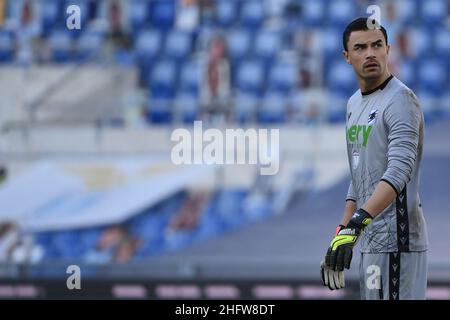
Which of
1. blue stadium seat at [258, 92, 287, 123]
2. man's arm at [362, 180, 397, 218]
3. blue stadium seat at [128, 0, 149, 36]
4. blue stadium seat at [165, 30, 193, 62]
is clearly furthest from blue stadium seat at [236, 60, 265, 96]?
man's arm at [362, 180, 397, 218]

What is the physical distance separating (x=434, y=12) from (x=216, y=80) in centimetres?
176

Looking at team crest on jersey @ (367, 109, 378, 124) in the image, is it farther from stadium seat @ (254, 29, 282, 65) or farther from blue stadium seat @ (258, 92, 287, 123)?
stadium seat @ (254, 29, 282, 65)

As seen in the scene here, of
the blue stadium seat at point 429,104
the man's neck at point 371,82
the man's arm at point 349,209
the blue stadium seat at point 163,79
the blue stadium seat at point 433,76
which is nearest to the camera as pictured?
the man's neck at point 371,82

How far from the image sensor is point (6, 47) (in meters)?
9.36

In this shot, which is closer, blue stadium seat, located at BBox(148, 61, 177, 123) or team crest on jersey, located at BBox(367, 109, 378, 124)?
team crest on jersey, located at BBox(367, 109, 378, 124)

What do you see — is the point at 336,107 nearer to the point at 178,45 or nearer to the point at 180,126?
the point at 180,126

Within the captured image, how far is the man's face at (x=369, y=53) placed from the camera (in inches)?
133

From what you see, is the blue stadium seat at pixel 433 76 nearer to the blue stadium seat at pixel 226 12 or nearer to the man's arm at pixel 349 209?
the blue stadium seat at pixel 226 12

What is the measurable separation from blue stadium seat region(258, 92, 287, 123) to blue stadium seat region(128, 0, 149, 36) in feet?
3.96

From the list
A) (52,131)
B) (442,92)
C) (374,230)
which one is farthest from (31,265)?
(374,230)

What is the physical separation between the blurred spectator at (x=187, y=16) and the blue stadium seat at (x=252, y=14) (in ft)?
1.19

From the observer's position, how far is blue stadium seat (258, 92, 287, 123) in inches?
350

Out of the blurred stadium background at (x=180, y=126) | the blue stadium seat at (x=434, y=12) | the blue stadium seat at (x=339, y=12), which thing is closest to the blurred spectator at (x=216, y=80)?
the blurred stadium background at (x=180, y=126)

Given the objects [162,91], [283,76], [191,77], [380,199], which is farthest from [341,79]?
[380,199]
